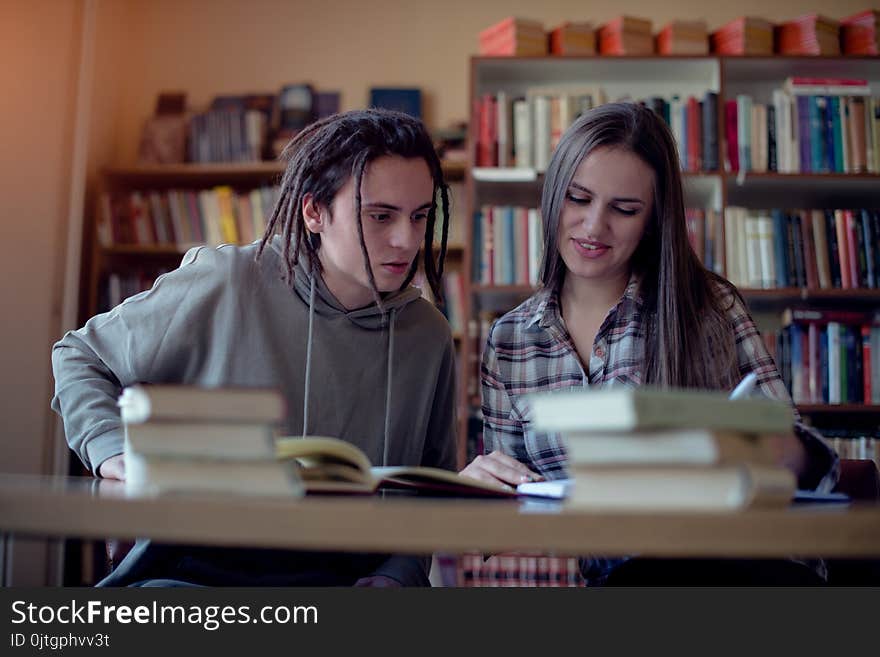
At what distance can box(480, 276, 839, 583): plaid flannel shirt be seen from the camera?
4.59ft

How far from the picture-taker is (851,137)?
9.66 ft

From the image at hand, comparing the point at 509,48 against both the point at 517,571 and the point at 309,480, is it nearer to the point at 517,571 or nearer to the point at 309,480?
the point at 517,571

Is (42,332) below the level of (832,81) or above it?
below

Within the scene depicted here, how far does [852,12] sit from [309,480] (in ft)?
10.9

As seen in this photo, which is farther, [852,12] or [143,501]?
[852,12]

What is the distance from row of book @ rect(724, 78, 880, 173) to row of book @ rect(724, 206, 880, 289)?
16cm

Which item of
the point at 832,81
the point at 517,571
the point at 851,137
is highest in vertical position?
the point at 832,81

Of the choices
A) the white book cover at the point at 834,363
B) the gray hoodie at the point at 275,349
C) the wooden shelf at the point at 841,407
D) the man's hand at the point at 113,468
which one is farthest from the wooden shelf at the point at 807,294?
the man's hand at the point at 113,468

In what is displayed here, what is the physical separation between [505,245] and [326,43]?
125 centimetres

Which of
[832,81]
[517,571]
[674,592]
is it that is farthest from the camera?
[832,81]

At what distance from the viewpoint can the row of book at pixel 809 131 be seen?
2943 mm

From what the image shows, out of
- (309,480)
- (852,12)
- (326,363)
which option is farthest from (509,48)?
(309,480)

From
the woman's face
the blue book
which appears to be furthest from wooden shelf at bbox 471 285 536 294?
the woman's face

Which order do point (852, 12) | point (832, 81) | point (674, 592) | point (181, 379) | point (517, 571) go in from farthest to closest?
1. point (852, 12)
2. point (832, 81)
3. point (517, 571)
4. point (181, 379)
5. point (674, 592)
